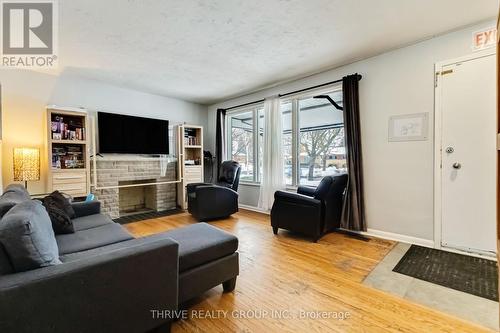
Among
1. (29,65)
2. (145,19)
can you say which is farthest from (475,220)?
(29,65)

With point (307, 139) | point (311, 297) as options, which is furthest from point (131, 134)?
point (311, 297)

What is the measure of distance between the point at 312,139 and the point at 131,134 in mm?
3321

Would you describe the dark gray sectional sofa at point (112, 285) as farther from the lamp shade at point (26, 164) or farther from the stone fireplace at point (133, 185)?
the stone fireplace at point (133, 185)

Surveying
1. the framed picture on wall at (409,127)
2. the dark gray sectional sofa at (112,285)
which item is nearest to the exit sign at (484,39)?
the framed picture on wall at (409,127)

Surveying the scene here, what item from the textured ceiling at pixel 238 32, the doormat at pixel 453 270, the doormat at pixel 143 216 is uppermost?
the textured ceiling at pixel 238 32

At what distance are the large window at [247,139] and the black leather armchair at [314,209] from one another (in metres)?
1.74

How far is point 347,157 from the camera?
126 inches

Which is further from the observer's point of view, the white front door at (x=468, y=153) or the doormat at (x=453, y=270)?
the white front door at (x=468, y=153)

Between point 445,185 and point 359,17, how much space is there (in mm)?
2054

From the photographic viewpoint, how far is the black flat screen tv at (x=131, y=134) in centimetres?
398

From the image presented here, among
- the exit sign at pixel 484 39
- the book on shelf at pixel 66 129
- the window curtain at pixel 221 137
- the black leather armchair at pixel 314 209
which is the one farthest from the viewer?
the window curtain at pixel 221 137

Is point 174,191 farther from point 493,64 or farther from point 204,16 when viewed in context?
point 493,64

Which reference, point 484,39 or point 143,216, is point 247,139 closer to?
point 143,216

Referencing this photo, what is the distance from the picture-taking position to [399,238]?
2869mm
